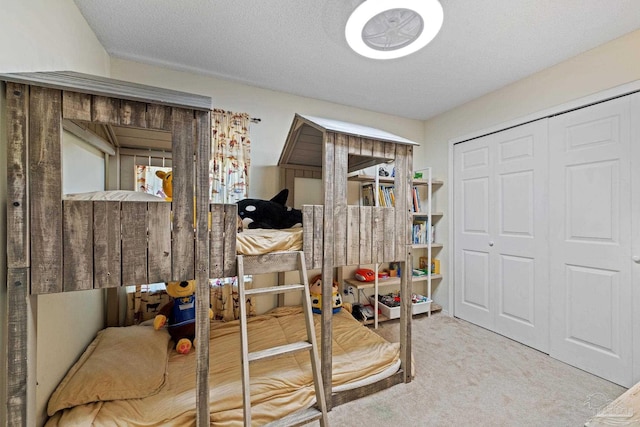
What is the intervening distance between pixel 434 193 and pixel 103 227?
11.3ft

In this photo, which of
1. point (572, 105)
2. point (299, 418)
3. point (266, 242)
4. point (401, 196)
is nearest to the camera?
point (299, 418)

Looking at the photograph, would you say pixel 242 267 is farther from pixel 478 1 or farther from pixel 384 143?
pixel 478 1

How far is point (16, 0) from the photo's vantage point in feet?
3.61

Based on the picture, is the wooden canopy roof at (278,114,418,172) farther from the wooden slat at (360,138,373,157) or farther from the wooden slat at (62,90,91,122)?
the wooden slat at (62,90,91,122)

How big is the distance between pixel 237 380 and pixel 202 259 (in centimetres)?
87

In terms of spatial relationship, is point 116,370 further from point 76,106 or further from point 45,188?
point 76,106

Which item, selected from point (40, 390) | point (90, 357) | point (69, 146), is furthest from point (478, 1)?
point (90, 357)

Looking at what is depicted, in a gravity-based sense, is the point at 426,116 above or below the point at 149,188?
above


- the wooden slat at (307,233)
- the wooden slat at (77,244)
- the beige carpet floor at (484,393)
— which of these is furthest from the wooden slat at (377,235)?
the wooden slat at (77,244)

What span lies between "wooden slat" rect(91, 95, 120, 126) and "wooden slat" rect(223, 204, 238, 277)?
25.2 inches

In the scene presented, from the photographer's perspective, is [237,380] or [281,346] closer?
[281,346]

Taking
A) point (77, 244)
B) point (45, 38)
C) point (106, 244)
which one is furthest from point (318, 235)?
point (45, 38)

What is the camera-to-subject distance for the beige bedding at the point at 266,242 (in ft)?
5.04

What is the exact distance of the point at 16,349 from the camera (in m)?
1.04
